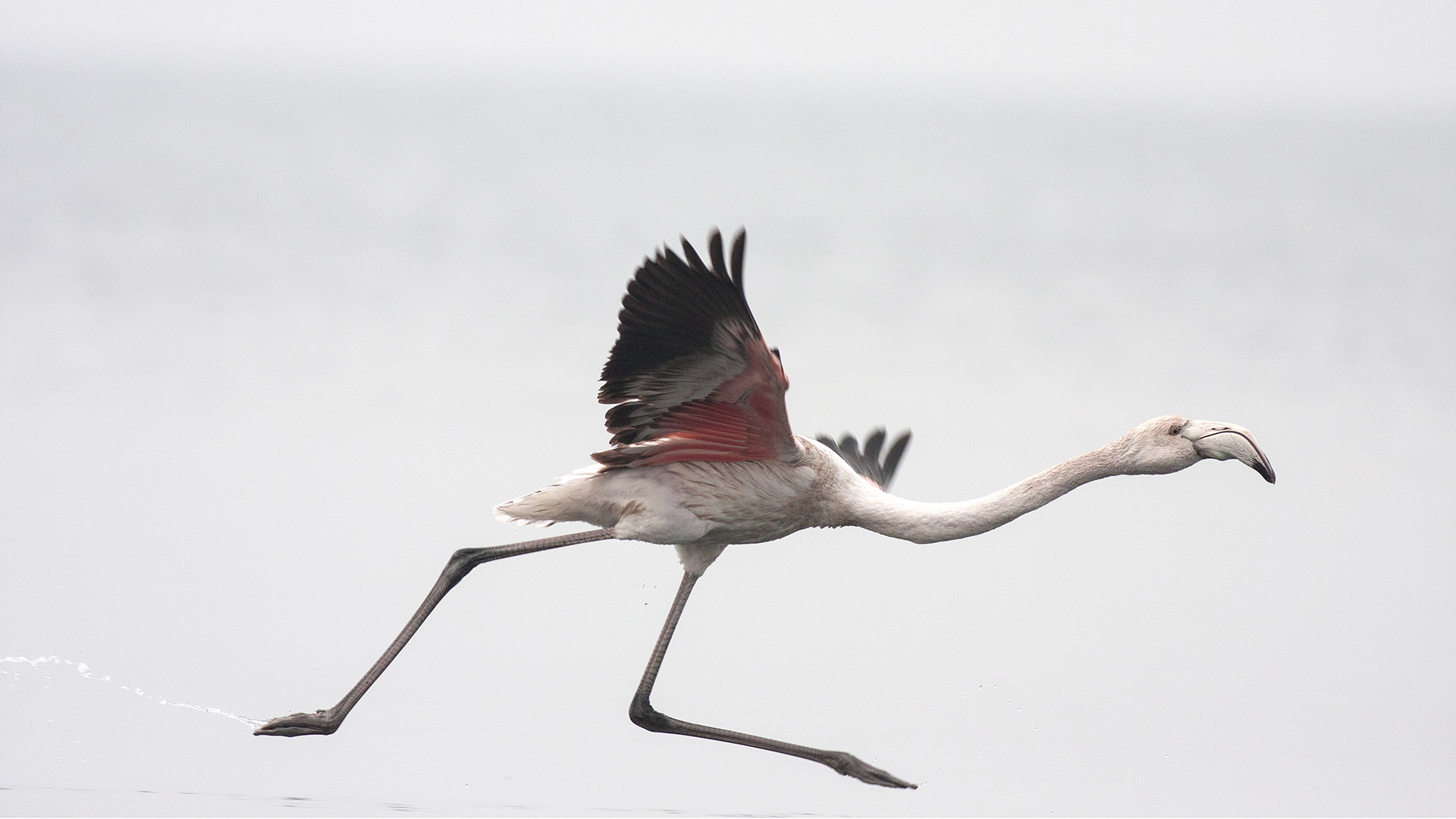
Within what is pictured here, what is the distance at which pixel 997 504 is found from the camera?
7.32 meters

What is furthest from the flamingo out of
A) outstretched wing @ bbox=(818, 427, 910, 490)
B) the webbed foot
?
outstretched wing @ bbox=(818, 427, 910, 490)

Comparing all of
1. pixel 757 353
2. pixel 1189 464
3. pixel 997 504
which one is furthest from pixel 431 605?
pixel 1189 464

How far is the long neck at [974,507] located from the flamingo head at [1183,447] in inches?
4.5

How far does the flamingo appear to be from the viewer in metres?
6.80

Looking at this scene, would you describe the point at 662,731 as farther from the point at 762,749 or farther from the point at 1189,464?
the point at 1189,464

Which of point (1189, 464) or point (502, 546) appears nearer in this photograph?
point (1189, 464)

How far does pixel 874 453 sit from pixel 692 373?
7.24 ft

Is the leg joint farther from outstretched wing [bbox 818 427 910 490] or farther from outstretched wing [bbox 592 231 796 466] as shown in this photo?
outstretched wing [bbox 818 427 910 490]

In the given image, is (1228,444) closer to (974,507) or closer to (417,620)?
(974,507)

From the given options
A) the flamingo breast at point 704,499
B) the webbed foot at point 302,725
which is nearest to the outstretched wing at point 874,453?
the flamingo breast at point 704,499

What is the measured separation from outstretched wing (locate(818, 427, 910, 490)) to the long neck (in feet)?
4.22

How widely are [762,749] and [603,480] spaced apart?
5.36ft

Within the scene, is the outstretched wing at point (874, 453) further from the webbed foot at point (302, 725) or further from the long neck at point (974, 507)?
the webbed foot at point (302, 725)

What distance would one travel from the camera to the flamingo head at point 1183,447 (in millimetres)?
6742
